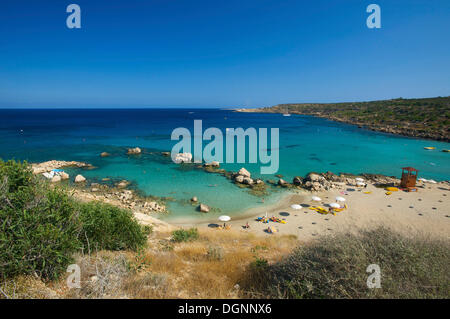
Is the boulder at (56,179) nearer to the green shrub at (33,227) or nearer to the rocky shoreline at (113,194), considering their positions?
the rocky shoreline at (113,194)

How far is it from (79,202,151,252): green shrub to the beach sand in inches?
247

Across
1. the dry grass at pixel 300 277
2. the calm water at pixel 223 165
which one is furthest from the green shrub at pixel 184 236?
the calm water at pixel 223 165

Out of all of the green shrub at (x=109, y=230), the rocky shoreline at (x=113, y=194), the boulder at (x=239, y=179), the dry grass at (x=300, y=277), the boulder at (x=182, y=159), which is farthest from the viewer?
the boulder at (x=182, y=159)

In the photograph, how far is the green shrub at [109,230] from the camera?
6910mm

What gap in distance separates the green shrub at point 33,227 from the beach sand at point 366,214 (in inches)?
360

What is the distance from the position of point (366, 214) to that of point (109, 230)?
16817 mm

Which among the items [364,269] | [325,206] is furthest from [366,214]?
[364,269]

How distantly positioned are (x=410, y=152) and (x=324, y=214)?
106 ft

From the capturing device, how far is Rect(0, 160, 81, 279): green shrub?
180 inches

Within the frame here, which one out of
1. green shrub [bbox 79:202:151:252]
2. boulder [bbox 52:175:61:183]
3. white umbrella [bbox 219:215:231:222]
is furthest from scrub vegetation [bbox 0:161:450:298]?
boulder [bbox 52:175:61:183]

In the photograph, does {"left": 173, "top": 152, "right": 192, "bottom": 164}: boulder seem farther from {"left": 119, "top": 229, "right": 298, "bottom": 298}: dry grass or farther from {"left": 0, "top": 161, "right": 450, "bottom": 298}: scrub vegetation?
{"left": 0, "top": 161, "right": 450, "bottom": 298}: scrub vegetation

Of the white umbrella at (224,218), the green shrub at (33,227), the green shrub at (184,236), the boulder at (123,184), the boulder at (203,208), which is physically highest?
the green shrub at (33,227)
